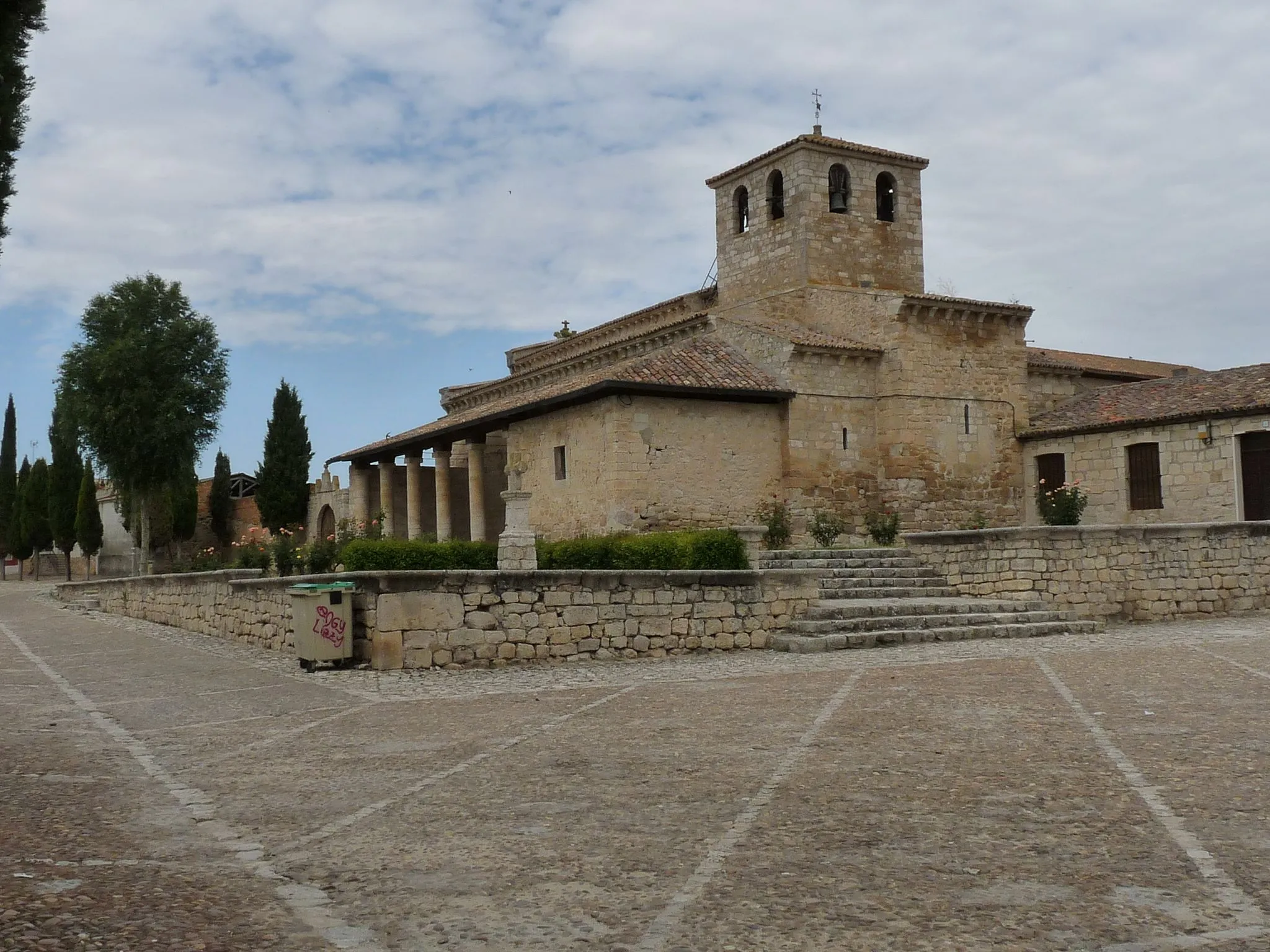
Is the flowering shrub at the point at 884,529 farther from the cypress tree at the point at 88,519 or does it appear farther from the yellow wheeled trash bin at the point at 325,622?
the cypress tree at the point at 88,519

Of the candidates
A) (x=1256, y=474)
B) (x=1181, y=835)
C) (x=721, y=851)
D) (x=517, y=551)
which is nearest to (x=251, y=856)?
(x=721, y=851)

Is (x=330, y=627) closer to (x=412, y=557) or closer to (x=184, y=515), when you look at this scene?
(x=412, y=557)

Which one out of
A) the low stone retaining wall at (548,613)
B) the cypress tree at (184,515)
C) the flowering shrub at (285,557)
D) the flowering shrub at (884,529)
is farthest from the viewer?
the cypress tree at (184,515)

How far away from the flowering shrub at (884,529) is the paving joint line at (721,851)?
14.7 meters

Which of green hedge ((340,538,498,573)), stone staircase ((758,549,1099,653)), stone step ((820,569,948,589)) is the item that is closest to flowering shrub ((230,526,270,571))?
green hedge ((340,538,498,573))

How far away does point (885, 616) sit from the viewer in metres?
14.7

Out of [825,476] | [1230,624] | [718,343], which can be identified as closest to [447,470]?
[718,343]

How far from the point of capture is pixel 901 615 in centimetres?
1491

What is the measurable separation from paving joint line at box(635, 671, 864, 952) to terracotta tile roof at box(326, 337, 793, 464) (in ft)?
45.3

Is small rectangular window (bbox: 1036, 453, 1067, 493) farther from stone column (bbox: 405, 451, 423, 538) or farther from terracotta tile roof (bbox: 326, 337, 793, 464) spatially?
stone column (bbox: 405, 451, 423, 538)

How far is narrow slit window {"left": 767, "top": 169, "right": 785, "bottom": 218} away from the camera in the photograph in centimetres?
2625

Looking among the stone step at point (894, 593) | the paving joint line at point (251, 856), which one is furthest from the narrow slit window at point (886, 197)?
the paving joint line at point (251, 856)

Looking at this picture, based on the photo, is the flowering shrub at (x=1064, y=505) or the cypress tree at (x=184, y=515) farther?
the cypress tree at (x=184, y=515)

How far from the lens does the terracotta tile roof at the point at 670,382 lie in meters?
21.3
